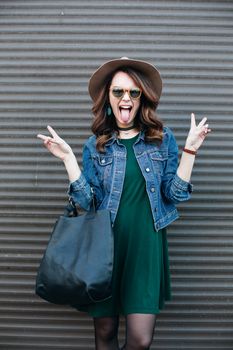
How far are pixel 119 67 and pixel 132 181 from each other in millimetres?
691

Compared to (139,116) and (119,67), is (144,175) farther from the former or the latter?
(119,67)

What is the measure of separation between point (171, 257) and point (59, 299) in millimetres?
1115

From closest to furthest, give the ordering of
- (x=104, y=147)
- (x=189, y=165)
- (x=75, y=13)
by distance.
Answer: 1. (x=189, y=165)
2. (x=104, y=147)
3. (x=75, y=13)

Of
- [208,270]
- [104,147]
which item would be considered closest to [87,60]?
[104,147]

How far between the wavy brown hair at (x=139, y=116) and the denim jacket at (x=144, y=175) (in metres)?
0.05

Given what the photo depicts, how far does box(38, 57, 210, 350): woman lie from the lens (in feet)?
8.06

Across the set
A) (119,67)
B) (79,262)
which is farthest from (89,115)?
(79,262)

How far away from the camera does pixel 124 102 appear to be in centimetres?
248

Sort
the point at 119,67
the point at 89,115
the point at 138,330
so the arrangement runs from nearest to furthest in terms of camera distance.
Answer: the point at 138,330, the point at 119,67, the point at 89,115

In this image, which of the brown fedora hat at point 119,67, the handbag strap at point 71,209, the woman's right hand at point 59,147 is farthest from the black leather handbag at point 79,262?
the brown fedora hat at point 119,67

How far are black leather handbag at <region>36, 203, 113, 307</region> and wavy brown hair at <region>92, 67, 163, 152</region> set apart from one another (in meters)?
0.46

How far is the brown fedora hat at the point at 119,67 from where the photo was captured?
2.54 metres

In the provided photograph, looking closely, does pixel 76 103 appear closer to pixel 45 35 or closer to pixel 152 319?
pixel 45 35

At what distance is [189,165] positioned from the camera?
2.43 m
